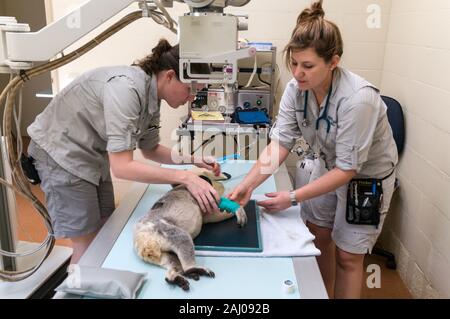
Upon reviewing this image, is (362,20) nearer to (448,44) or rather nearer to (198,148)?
(448,44)

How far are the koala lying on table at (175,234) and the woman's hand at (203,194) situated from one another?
28 mm

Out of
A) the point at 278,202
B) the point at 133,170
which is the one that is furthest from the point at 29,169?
the point at 278,202

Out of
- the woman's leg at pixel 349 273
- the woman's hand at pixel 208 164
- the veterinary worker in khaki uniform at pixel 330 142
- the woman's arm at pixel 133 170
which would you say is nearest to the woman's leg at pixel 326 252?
the veterinary worker in khaki uniform at pixel 330 142

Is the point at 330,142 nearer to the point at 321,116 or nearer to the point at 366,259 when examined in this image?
the point at 321,116

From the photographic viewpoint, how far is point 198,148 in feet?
9.87

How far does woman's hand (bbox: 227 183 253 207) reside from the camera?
1555 millimetres

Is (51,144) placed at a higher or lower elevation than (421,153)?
higher

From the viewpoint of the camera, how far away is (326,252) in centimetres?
192

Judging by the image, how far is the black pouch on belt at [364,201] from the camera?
63.5 inches

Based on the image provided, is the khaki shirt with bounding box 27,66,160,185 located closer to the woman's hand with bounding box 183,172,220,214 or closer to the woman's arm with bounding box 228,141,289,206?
the woman's hand with bounding box 183,172,220,214

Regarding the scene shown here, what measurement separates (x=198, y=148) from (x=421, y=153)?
146cm

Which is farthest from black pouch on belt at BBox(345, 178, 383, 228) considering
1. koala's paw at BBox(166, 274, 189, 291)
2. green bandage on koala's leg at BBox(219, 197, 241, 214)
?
koala's paw at BBox(166, 274, 189, 291)

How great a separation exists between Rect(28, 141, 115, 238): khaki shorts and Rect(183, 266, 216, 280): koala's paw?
0.67m
